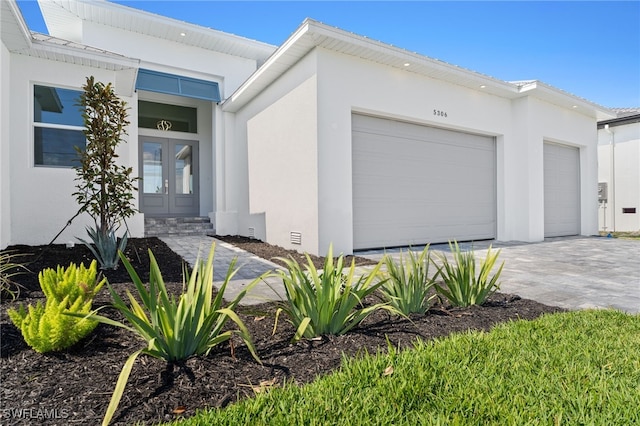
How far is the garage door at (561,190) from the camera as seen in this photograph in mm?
10719

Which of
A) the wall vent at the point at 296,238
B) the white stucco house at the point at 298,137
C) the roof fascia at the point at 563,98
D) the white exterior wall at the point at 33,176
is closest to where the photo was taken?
the white stucco house at the point at 298,137

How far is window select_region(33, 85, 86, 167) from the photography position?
744cm

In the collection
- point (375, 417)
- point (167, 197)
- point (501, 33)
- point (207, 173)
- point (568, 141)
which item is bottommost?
point (375, 417)

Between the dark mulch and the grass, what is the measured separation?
0.58 ft

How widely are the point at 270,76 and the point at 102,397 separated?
24.9ft

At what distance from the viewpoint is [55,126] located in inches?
299

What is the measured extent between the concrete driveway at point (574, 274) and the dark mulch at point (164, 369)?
62.3 inches

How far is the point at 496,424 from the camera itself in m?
1.55

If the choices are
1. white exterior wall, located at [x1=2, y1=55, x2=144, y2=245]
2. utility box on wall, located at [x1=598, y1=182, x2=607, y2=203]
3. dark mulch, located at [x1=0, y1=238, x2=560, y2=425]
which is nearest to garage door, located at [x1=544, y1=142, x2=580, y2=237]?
utility box on wall, located at [x1=598, y1=182, x2=607, y2=203]

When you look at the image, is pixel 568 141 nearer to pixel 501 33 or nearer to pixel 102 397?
pixel 501 33

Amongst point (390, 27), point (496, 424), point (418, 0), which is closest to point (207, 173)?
point (390, 27)

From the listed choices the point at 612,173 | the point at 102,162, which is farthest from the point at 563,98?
the point at 102,162

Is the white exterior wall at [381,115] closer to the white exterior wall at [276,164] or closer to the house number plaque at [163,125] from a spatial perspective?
the white exterior wall at [276,164]

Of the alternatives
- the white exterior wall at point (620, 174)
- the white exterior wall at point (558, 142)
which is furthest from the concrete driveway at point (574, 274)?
the white exterior wall at point (620, 174)
